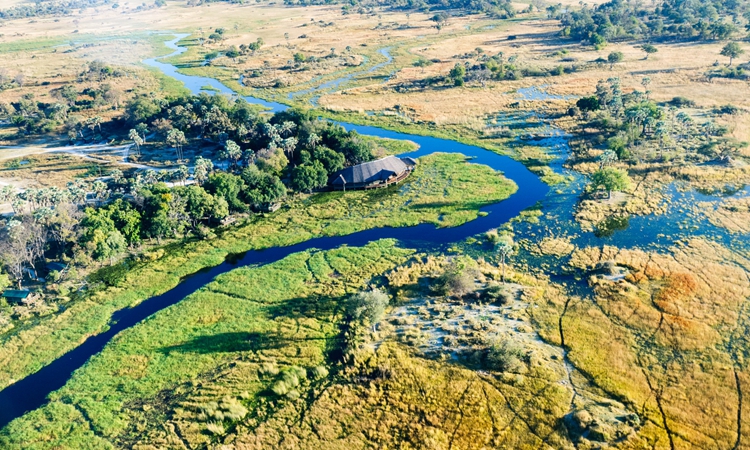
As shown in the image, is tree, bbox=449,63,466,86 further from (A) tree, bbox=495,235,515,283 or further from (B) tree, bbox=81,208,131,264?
(B) tree, bbox=81,208,131,264

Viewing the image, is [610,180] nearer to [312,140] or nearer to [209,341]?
[312,140]

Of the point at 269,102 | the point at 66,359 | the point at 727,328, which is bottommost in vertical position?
the point at 66,359

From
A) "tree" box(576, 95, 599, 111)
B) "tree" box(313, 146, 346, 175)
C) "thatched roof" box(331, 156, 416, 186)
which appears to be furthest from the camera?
"tree" box(576, 95, 599, 111)

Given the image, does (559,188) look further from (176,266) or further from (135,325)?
(135,325)

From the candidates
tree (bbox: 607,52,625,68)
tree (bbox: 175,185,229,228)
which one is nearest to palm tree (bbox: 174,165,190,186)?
tree (bbox: 175,185,229,228)

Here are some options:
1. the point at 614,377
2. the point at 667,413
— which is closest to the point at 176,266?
the point at 614,377

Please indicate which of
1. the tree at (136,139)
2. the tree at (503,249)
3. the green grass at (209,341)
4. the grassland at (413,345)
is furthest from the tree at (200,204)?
the tree at (503,249)
